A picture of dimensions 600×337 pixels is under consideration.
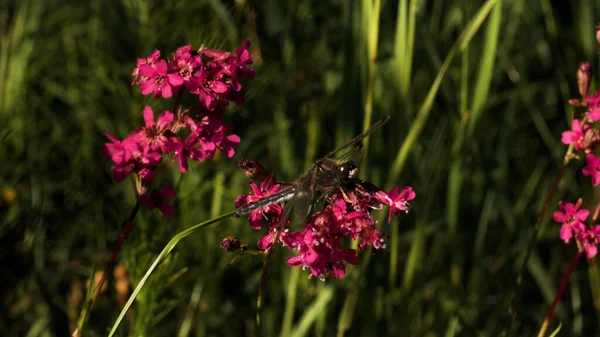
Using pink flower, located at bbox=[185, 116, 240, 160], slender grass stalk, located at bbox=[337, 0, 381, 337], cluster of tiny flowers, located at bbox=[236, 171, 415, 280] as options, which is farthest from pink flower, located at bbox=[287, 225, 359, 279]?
slender grass stalk, located at bbox=[337, 0, 381, 337]

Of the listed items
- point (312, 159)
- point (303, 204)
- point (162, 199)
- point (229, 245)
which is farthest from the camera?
point (312, 159)

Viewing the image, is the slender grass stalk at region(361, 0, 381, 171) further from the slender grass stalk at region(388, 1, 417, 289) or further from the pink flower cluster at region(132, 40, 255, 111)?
the pink flower cluster at region(132, 40, 255, 111)

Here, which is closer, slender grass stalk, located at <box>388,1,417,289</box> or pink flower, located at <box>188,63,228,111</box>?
pink flower, located at <box>188,63,228,111</box>

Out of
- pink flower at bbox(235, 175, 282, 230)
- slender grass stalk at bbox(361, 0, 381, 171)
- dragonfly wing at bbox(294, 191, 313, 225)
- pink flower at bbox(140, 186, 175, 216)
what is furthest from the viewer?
slender grass stalk at bbox(361, 0, 381, 171)

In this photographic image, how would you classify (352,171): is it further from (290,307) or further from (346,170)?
(290,307)

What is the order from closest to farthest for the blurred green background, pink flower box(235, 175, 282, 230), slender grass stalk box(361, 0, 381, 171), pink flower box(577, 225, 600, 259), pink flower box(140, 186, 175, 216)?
1. pink flower box(235, 175, 282, 230)
2. pink flower box(140, 186, 175, 216)
3. pink flower box(577, 225, 600, 259)
4. slender grass stalk box(361, 0, 381, 171)
5. the blurred green background

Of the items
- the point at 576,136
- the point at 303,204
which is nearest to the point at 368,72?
the point at 576,136

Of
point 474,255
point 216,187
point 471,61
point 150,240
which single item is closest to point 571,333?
point 474,255
